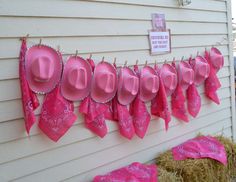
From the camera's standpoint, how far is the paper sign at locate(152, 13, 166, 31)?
3303mm

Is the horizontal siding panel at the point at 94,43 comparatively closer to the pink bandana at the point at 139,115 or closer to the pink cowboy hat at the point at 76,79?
the pink cowboy hat at the point at 76,79

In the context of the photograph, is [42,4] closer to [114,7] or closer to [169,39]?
[114,7]

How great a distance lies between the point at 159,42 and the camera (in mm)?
3354

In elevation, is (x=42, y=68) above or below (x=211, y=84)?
above

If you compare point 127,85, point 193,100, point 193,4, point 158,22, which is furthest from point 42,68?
point 193,4

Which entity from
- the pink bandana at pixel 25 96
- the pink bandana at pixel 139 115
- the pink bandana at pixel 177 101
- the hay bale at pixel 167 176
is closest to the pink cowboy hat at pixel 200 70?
the pink bandana at pixel 177 101

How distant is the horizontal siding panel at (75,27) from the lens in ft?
7.32

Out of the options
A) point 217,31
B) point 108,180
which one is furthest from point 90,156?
point 217,31

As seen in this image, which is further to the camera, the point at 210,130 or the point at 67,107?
the point at 210,130

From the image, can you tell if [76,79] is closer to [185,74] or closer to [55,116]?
[55,116]

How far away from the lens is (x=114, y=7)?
2900 mm

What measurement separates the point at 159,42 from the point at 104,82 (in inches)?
37.3

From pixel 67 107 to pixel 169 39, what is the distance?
1.48 meters

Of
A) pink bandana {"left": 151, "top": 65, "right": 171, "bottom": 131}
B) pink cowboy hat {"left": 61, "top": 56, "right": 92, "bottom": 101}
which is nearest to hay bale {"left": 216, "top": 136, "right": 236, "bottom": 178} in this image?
pink bandana {"left": 151, "top": 65, "right": 171, "bottom": 131}
